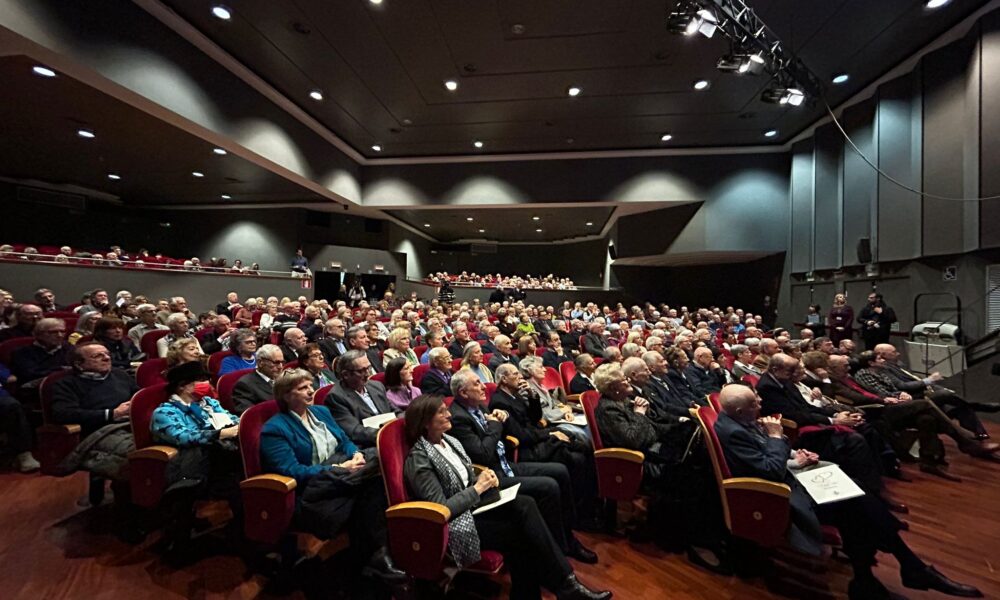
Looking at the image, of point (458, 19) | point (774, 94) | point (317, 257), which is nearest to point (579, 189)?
point (774, 94)

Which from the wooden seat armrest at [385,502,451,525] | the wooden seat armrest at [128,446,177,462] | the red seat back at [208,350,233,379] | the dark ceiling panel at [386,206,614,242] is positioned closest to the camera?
the wooden seat armrest at [385,502,451,525]

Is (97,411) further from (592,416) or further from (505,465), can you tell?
(592,416)

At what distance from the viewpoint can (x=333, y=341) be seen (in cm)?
478

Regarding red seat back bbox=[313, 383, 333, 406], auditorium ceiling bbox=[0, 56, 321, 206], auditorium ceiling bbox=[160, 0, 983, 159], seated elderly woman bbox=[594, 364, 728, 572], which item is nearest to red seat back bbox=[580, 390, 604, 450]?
seated elderly woman bbox=[594, 364, 728, 572]

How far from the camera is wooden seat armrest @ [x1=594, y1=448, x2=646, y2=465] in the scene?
7.85ft

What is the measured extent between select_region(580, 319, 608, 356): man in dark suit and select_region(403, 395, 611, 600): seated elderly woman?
4073 millimetres

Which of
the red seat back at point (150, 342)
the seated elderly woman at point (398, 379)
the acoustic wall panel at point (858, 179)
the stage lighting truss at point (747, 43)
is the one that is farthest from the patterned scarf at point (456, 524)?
the acoustic wall panel at point (858, 179)

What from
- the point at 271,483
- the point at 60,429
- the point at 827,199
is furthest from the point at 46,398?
the point at 827,199

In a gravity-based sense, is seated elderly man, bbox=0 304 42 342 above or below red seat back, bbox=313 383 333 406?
above

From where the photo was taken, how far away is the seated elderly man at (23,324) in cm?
376

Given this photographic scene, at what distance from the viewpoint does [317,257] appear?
12.3 metres

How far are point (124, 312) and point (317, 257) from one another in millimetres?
6907

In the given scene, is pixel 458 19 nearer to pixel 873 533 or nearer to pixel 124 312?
pixel 124 312

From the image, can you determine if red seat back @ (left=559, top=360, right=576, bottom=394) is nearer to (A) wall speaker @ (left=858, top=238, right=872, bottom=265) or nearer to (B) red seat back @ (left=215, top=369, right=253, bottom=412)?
(B) red seat back @ (left=215, top=369, right=253, bottom=412)
